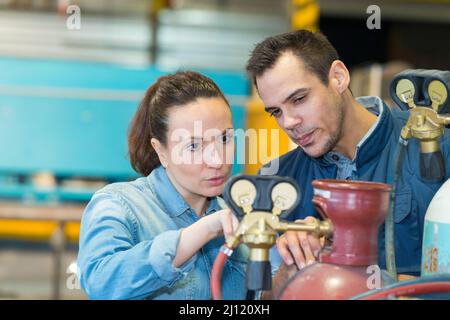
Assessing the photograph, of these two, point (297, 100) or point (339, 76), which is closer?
point (297, 100)

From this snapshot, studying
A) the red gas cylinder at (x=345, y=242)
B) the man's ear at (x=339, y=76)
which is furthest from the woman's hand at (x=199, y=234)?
the man's ear at (x=339, y=76)

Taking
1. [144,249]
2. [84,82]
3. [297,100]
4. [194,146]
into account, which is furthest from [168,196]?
[84,82]

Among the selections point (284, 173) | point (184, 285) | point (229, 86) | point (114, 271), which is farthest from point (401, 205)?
point (229, 86)

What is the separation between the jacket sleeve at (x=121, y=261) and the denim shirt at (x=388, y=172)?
438 millimetres

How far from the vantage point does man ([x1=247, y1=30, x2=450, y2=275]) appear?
4.95ft

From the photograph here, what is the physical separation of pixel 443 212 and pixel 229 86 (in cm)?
417

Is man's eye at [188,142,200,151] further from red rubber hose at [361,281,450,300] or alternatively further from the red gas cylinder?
red rubber hose at [361,281,450,300]

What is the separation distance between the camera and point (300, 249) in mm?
1217

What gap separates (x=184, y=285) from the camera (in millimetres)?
1280

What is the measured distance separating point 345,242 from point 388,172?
0.65 metres

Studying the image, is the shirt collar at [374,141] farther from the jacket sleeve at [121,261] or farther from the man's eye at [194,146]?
the jacket sleeve at [121,261]

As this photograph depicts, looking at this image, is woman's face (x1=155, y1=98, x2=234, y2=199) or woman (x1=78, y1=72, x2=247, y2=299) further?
woman's face (x1=155, y1=98, x2=234, y2=199)

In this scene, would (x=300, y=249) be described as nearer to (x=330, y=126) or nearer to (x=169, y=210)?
(x=169, y=210)

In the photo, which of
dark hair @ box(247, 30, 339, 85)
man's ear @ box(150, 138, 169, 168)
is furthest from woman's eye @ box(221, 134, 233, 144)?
dark hair @ box(247, 30, 339, 85)
